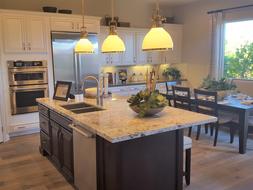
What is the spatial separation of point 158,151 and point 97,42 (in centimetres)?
368

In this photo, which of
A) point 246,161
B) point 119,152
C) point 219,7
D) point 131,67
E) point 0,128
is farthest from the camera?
Result: point 131,67

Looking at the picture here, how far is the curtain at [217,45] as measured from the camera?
19.1 ft

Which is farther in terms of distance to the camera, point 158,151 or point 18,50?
point 18,50

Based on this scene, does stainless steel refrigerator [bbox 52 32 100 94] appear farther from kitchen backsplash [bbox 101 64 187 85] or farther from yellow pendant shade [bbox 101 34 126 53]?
yellow pendant shade [bbox 101 34 126 53]

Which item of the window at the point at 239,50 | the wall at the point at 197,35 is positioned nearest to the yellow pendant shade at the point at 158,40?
the window at the point at 239,50

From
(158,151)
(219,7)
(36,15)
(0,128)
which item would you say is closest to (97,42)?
(36,15)

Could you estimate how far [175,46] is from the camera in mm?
6906

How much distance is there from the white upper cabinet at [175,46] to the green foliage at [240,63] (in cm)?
146

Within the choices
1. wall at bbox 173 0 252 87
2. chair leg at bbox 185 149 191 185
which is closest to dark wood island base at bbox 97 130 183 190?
chair leg at bbox 185 149 191 185

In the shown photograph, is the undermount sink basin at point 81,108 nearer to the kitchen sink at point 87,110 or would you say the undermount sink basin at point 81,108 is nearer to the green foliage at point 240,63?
the kitchen sink at point 87,110

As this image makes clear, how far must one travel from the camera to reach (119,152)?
2.09 metres

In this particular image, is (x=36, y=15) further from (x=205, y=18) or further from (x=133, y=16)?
(x=205, y=18)

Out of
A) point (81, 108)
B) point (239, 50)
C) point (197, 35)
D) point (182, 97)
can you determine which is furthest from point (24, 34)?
point (239, 50)

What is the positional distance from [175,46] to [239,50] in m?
1.76
